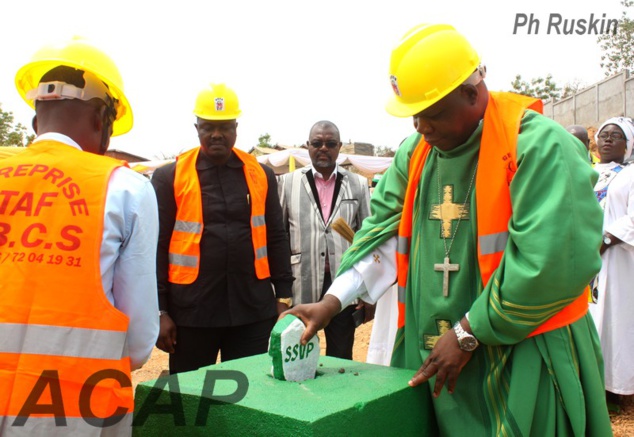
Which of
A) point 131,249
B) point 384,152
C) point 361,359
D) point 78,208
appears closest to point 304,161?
point 361,359

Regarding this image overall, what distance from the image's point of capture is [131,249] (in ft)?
7.09

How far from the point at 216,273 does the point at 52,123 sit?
6.63 ft

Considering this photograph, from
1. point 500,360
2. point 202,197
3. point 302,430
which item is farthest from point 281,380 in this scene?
point 202,197

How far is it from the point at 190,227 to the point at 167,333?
67 centimetres

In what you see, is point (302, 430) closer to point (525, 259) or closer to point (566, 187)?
point (525, 259)

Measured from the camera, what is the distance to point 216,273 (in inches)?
162

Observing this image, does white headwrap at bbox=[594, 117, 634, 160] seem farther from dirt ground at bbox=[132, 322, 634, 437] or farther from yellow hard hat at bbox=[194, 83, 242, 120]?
yellow hard hat at bbox=[194, 83, 242, 120]

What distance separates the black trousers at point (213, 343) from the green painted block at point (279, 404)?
139 centimetres

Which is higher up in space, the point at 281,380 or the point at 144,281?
the point at 144,281

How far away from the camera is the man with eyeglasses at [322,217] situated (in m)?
5.05

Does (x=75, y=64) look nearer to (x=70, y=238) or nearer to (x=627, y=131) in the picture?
(x=70, y=238)

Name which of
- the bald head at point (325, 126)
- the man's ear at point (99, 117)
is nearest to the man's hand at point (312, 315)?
the man's ear at point (99, 117)

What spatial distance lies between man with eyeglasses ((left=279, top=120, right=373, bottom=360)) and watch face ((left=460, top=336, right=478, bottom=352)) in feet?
8.70

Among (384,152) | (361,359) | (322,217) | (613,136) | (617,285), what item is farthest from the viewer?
(384,152)
